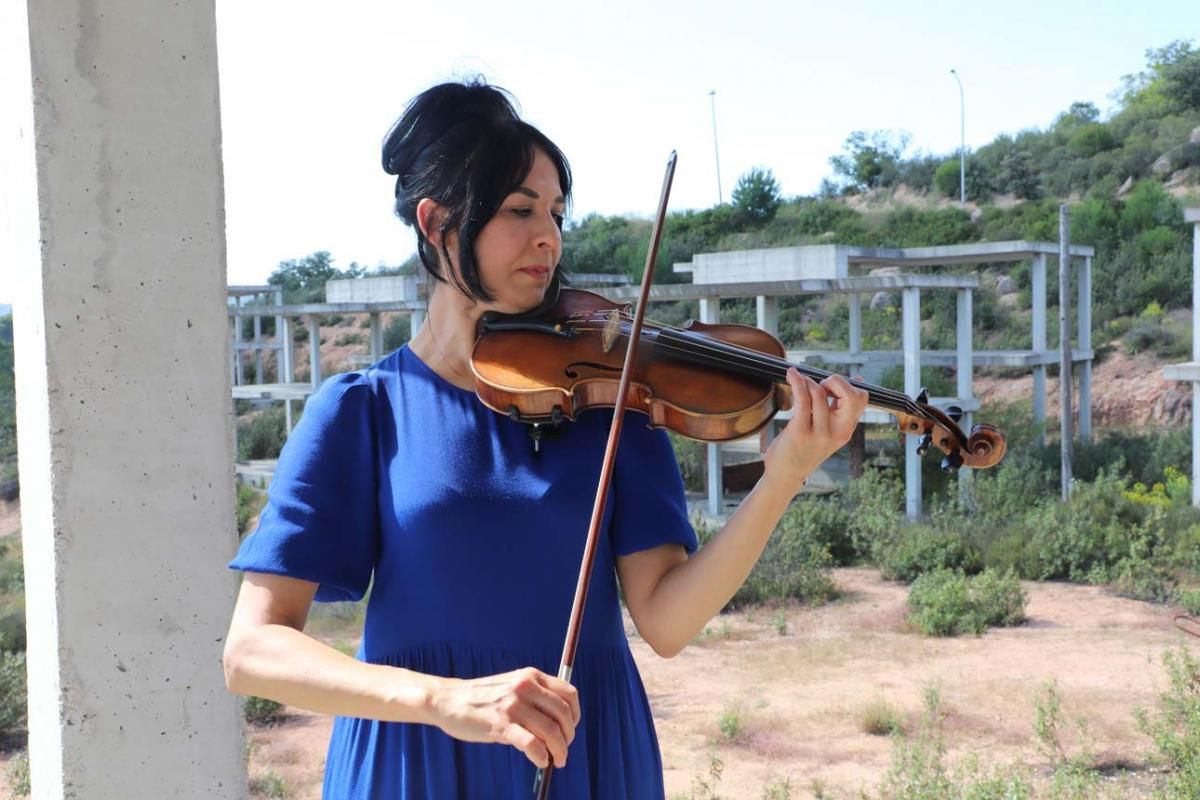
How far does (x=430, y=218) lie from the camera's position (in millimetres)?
1481

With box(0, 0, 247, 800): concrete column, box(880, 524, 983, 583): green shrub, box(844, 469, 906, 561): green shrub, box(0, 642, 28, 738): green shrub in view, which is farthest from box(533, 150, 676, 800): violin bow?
box(844, 469, 906, 561): green shrub

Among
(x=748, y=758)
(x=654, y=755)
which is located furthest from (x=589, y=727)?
(x=748, y=758)

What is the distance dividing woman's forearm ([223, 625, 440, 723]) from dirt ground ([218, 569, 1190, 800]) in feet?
12.8

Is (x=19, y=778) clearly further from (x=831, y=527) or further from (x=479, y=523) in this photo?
(x=831, y=527)

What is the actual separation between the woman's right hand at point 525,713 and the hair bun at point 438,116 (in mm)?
707

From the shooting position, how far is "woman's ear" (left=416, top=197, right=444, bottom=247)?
147cm

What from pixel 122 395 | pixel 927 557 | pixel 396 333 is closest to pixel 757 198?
pixel 396 333

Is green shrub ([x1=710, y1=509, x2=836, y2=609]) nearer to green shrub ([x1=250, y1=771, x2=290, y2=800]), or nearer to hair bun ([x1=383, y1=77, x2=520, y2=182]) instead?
green shrub ([x1=250, y1=771, x2=290, y2=800])

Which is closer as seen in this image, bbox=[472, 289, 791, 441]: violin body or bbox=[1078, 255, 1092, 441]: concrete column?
bbox=[472, 289, 791, 441]: violin body

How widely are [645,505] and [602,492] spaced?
0.22 metres

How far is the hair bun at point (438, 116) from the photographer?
1.48 metres

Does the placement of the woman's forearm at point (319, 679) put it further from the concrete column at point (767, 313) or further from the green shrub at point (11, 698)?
the concrete column at point (767, 313)

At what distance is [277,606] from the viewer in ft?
4.39

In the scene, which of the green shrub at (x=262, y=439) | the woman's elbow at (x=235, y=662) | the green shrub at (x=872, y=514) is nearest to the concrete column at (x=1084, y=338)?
the green shrub at (x=872, y=514)
